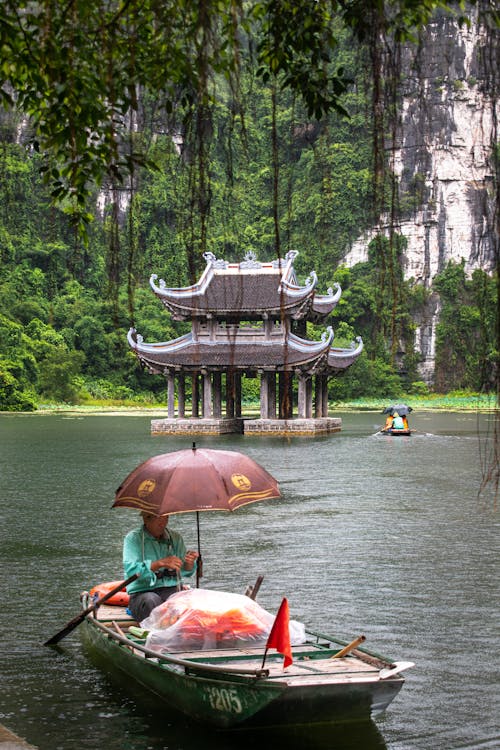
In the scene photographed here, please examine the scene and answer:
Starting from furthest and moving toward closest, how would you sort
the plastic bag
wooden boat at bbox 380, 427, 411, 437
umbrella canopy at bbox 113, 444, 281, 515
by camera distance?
wooden boat at bbox 380, 427, 411, 437, umbrella canopy at bbox 113, 444, 281, 515, the plastic bag

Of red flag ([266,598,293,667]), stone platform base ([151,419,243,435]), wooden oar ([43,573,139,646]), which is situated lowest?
stone platform base ([151,419,243,435])

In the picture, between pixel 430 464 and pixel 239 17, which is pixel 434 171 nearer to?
pixel 430 464

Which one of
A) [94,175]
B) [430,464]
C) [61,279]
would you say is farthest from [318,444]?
[61,279]

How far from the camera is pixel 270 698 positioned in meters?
5.67

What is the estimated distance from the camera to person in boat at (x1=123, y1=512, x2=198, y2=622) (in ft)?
23.6

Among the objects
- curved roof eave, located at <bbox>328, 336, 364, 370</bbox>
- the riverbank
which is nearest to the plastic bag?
curved roof eave, located at <bbox>328, 336, 364, 370</bbox>

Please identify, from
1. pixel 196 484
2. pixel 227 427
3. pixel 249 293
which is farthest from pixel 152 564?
pixel 249 293

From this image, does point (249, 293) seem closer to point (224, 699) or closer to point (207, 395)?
point (207, 395)

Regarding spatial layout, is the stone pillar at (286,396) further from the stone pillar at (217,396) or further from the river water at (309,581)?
the stone pillar at (217,396)

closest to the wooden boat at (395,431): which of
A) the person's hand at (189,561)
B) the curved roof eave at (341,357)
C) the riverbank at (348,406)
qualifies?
the curved roof eave at (341,357)

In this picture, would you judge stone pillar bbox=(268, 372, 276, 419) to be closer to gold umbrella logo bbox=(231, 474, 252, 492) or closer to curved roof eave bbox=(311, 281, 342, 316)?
curved roof eave bbox=(311, 281, 342, 316)

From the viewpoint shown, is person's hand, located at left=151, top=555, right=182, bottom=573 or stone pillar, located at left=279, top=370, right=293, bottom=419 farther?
person's hand, located at left=151, top=555, right=182, bottom=573

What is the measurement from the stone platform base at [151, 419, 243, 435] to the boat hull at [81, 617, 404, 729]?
33449 mm

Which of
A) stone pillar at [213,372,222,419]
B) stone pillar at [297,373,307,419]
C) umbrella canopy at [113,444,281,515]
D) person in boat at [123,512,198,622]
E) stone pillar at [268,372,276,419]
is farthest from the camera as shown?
stone pillar at [213,372,222,419]
